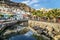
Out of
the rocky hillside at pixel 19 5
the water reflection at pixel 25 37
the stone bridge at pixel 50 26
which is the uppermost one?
the rocky hillside at pixel 19 5

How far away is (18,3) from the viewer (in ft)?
27.6

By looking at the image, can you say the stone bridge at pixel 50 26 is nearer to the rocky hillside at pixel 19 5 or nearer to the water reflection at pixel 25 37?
the water reflection at pixel 25 37

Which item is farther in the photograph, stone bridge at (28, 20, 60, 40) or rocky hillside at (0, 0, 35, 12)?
→ rocky hillside at (0, 0, 35, 12)

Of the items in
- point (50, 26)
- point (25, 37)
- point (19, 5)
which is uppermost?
point (19, 5)

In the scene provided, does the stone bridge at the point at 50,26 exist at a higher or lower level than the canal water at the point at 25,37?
higher

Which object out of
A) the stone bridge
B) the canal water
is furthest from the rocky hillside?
the canal water

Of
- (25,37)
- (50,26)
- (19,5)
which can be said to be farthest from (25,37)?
(19,5)

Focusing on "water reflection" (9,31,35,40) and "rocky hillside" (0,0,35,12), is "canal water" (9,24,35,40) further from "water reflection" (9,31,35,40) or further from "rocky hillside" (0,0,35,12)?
"rocky hillside" (0,0,35,12)

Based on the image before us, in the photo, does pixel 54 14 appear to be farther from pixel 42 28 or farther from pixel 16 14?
pixel 16 14

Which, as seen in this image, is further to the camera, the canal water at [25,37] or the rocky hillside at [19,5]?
the rocky hillside at [19,5]

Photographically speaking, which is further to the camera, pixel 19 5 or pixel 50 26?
pixel 19 5

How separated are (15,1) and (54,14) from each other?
171 cm

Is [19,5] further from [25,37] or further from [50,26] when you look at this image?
[50,26]

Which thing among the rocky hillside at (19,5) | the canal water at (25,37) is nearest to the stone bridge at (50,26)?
the canal water at (25,37)
